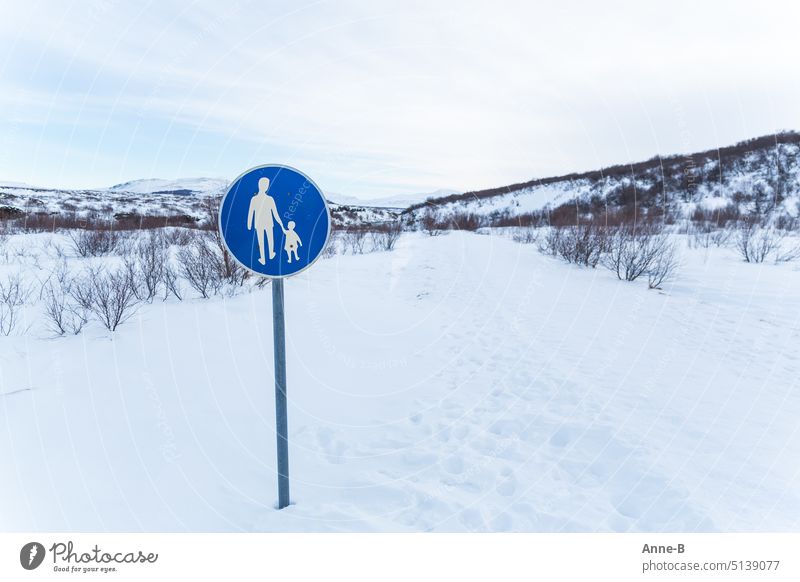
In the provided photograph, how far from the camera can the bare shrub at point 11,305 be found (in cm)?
524

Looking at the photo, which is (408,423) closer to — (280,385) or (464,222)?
(280,385)

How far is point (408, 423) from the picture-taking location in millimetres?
3617

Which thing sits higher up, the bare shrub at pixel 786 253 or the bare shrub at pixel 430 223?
the bare shrub at pixel 430 223

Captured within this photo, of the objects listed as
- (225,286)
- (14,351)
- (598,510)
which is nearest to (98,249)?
(225,286)

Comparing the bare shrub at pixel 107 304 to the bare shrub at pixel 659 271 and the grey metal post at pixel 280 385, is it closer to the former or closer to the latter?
the grey metal post at pixel 280 385

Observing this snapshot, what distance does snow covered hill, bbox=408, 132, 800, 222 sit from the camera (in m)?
30.5

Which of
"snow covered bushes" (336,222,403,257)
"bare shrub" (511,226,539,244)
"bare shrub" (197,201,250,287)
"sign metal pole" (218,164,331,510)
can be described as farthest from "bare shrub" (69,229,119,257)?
"bare shrub" (511,226,539,244)

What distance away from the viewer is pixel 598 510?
2.48m

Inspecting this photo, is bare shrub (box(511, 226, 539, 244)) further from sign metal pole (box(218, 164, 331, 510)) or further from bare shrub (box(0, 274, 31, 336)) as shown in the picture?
sign metal pole (box(218, 164, 331, 510))

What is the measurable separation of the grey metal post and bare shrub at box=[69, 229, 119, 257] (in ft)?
39.8

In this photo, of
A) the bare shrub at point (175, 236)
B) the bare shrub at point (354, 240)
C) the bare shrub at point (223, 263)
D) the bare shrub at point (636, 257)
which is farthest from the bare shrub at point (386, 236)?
the bare shrub at point (223, 263)

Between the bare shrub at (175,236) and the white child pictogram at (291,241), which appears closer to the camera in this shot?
the white child pictogram at (291,241)

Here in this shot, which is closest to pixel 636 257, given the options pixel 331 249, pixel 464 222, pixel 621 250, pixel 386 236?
pixel 621 250

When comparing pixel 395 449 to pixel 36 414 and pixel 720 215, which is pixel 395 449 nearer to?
pixel 36 414
